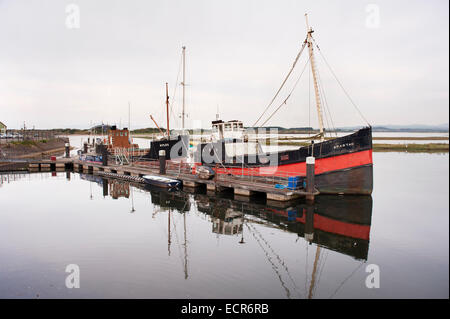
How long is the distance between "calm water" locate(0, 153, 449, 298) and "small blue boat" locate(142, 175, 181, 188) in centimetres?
232

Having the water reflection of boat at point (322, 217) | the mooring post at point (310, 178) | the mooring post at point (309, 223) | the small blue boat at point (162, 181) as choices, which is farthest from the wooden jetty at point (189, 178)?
the mooring post at point (309, 223)

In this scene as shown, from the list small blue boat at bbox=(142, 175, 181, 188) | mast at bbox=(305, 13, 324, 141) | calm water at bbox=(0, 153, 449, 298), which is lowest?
calm water at bbox=(0, 153, 449, 298)

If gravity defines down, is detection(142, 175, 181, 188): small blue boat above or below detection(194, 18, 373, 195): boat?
below

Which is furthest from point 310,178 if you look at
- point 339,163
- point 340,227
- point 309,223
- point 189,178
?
point 189,178

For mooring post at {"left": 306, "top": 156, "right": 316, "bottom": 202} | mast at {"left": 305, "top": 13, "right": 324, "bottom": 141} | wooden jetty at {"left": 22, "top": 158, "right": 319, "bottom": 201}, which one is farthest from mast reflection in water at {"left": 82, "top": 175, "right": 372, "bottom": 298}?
mast at {"left": 305, "top": 13, "right": 324, "bottom": 141}

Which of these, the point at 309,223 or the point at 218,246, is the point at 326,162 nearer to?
the point at 309,223

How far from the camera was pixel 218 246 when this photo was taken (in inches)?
479

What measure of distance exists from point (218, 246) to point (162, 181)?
13.3m

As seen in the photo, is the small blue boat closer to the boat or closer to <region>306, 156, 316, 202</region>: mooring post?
the boat

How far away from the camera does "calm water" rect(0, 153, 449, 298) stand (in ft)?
28.4

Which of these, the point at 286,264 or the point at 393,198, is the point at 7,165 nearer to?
the point at 286,264

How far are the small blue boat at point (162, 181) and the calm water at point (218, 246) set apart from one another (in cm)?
232

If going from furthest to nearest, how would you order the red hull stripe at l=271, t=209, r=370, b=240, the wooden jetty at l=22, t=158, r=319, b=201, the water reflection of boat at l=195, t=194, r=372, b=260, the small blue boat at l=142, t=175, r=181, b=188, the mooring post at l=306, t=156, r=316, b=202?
the small blue boat at l=142, t=175, r=181, b=188, the wooden jetty at l=22, t=158, r=319, b=201, the mooring post at l=306, t=156, r=316, b=202, the red hull stripe at l=271, t=209, r=370, b=240, the water reflection of boat at l=195, t=194, r=372, b=260
